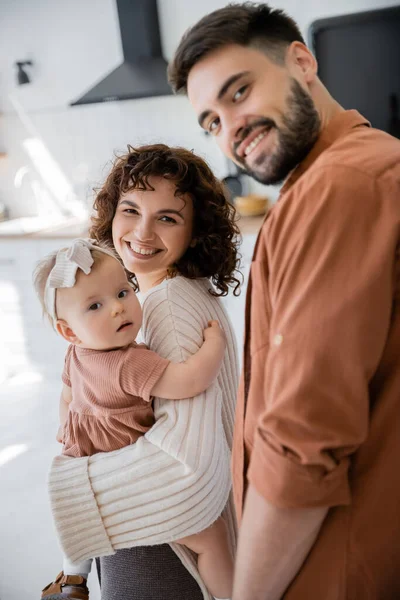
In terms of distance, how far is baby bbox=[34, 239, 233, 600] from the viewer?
104 centimetres

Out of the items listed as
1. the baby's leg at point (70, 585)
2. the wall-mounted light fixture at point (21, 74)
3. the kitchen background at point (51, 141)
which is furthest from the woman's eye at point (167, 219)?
the wall-mounted light fixture at point (21, 74)

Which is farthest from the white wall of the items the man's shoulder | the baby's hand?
the man's shoulder

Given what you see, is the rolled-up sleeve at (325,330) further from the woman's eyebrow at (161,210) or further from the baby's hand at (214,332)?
the woman's eyebrow at (161,210)

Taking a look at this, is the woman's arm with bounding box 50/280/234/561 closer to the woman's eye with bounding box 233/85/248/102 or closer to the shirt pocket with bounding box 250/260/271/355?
the shirt pocket with bounding box 250/260/271/355

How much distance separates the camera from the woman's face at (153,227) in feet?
3.98

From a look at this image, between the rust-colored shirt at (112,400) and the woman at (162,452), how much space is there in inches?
1.7

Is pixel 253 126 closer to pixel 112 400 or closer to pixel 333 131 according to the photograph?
pixel 333 131

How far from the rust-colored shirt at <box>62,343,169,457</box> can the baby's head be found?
46 millimetres

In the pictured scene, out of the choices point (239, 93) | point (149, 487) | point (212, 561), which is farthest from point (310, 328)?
point (212, 561)

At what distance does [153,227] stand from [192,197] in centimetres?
13

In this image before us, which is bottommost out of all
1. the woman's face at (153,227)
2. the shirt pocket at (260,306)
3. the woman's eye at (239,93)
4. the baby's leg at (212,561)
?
the baby's leg at (212,561)

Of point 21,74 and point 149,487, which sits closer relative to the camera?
point 149,487

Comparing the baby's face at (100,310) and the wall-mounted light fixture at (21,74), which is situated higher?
the baby's face at (100,310)

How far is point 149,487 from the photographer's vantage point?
3.23 ft
